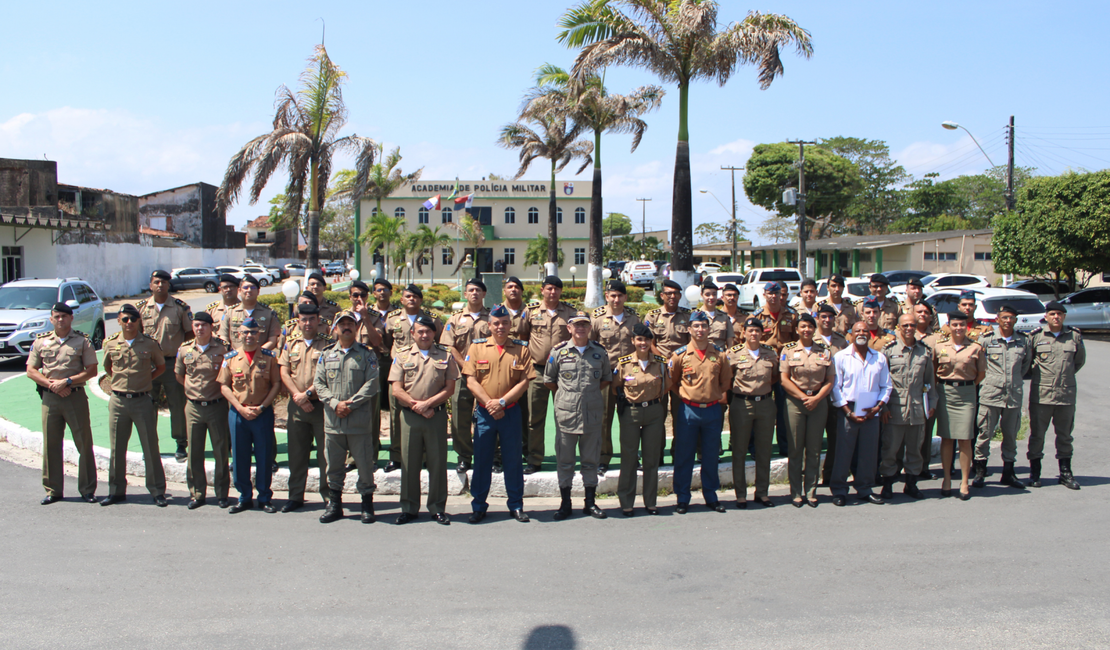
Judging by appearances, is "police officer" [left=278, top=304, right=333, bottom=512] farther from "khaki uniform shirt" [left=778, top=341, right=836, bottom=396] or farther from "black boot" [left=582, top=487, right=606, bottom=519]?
"khaki uniform shirt" [left=778, top=341, right=836, bottom=396]

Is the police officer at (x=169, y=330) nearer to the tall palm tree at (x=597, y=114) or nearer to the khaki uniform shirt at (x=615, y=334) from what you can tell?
the khaki uniform shirt at (x=615, y=334)

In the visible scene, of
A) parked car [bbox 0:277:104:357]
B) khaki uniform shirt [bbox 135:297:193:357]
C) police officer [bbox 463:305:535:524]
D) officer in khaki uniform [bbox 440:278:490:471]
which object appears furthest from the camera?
parked car [bbox 0:277:104:357]

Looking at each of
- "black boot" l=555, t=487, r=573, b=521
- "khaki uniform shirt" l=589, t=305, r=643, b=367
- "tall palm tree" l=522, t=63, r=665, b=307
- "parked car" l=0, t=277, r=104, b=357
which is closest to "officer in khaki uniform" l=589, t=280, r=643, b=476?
"khaki uniform shirt" l=589, t=305, r=643, b=367

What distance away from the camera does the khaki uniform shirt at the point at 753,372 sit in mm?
6455

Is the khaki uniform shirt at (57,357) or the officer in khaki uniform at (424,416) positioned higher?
the khaki uniform shirt at (57,357)

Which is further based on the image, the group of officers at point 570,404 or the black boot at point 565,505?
the black boot at point 565,505

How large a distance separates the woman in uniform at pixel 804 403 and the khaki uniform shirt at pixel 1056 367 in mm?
1998

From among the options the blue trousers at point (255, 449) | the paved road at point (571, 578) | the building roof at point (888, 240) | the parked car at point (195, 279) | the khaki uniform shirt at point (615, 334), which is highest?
the building roof at point (888, 240)

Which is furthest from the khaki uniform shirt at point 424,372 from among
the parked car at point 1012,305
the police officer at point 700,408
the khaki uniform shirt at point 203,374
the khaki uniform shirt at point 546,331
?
the parked car at point 1012,305

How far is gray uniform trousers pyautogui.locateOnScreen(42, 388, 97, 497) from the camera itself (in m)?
6.45

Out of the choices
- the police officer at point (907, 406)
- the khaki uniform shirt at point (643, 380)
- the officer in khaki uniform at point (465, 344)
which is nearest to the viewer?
the khaki uniform shirt at point (643, 380)

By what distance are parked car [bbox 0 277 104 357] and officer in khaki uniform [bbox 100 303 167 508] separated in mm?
8969

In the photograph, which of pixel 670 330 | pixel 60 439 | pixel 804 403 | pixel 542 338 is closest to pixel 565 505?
pixel 542 338

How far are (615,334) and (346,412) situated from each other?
2732 millimetres
